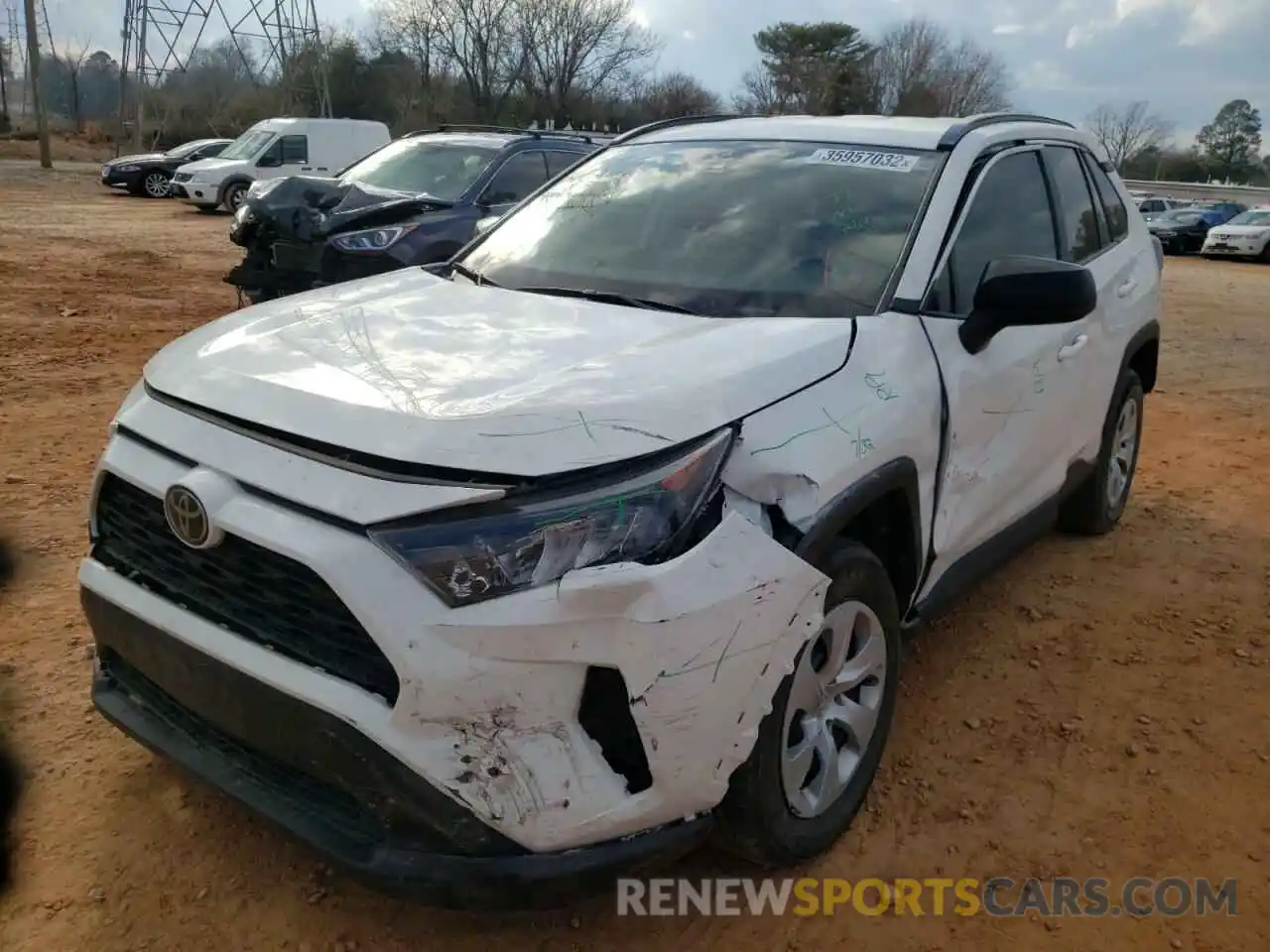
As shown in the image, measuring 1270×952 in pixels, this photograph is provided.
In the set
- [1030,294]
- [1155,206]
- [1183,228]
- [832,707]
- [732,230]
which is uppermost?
[732,230]

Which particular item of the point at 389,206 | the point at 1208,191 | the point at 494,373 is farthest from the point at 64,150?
the point at 1208,191

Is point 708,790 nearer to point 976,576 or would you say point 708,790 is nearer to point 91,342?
point 976,576

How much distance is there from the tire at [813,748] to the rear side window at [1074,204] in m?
2.01

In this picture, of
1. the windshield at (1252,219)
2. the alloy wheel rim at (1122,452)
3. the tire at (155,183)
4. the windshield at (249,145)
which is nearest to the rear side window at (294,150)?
the windshield at (249,145)

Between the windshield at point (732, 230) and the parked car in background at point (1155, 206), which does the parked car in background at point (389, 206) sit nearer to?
the windshield at point (732, 230)

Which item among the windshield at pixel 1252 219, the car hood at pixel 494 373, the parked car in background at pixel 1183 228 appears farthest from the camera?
the parked car in background at pixel 1183 228

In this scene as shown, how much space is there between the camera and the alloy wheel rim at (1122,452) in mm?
4742

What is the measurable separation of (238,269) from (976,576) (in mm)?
5904

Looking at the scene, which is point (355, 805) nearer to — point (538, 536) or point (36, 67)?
point (538, 536)

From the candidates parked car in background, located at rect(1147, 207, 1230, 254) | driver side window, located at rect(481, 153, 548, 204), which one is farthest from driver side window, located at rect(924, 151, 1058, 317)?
parked car in background, located at rect(1147, 207, 1230, 254)

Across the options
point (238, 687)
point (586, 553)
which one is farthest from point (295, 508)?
point (586, 553)

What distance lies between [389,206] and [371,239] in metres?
0.59

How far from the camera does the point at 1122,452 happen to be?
4.93 m

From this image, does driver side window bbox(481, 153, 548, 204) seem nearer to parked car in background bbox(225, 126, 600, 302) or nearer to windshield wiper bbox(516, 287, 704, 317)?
parked car in background bbox(225, 126, 600, 302)
